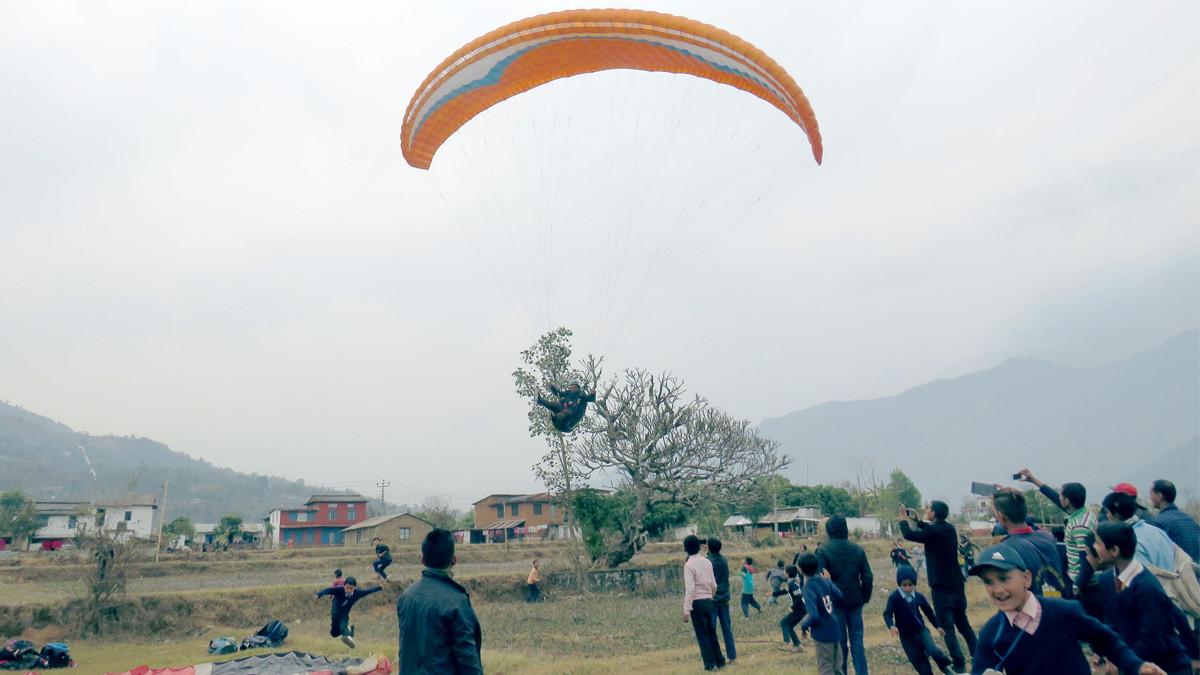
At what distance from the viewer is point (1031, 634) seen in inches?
115

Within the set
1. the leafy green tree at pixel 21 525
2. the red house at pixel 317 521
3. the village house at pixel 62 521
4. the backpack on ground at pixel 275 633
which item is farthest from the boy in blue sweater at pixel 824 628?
the red house at pixel 317 521

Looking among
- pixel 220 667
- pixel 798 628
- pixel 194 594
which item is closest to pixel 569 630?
pixel 798 628

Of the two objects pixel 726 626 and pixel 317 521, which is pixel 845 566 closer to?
pixel 726 626

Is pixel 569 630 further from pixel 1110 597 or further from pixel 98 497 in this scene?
pixel 98 497

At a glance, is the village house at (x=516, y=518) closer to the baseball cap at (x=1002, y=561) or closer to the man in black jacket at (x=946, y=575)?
the man in black jacket at (x=946, y=575)

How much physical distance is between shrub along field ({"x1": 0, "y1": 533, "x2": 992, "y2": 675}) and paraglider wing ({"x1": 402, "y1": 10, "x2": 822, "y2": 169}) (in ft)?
26.7

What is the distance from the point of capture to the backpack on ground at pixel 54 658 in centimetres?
1143

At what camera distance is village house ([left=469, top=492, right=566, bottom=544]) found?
6394 cm

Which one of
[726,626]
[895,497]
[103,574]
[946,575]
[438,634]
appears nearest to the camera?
[438,634]

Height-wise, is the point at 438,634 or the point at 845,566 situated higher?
the point at 438,634

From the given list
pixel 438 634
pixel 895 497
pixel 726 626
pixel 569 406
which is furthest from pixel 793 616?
pixel 895 497

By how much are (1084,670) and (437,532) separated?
3.47m

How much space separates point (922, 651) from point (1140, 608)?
326 cm

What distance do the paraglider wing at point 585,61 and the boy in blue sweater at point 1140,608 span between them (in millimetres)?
7765
